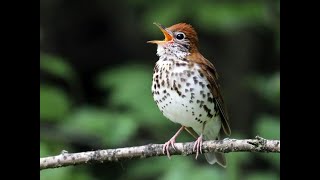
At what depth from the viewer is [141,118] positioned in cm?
361

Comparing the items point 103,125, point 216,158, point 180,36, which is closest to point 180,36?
point 180,36

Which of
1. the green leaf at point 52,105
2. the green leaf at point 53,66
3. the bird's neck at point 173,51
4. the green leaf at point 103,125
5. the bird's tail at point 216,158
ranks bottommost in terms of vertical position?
the bird's tail at point 216,158

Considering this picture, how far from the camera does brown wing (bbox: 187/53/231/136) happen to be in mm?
2557

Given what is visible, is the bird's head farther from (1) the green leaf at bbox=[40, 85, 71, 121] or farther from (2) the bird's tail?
(1) the green leaf at bbox=[40, 85, 71, 121]

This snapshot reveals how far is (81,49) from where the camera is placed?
511cm

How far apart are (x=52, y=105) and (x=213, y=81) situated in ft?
3.87

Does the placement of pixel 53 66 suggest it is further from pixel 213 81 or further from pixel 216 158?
pixel 213 81

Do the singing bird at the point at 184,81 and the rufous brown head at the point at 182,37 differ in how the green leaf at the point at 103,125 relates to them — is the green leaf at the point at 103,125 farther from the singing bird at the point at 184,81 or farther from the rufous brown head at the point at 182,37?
the rufous brown head at the point at 182,37

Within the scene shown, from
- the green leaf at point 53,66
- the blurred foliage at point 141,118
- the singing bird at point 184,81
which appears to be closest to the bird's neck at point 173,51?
the singing bird at point 184,81

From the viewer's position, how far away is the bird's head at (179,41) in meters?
2.45

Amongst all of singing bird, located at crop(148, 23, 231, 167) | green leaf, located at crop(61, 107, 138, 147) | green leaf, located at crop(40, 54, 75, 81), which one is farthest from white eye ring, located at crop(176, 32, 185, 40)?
green leaf, located at crop(40, 54, 75, 81)

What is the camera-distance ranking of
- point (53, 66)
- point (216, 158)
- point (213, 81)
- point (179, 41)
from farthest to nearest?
point (53, 66), point (216, 158), point (213, 81), point (179, 41)

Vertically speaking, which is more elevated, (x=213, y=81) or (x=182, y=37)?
(x=182, y=37)
